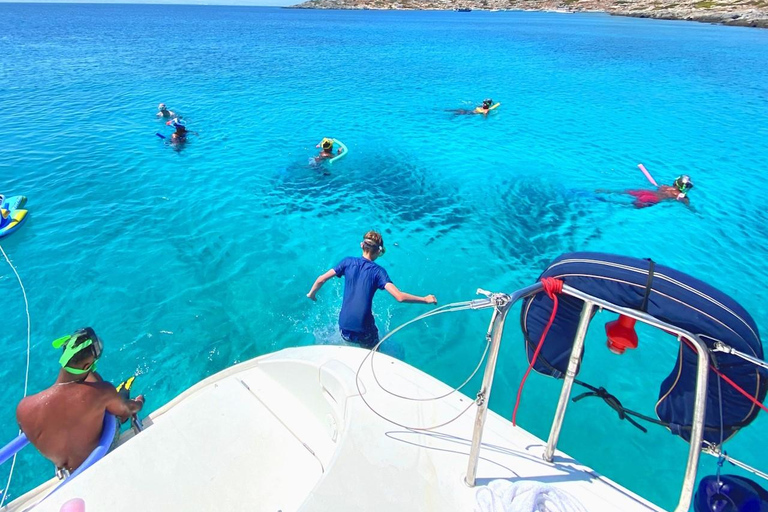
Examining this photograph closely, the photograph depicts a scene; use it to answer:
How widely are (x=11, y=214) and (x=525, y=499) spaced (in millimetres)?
14092

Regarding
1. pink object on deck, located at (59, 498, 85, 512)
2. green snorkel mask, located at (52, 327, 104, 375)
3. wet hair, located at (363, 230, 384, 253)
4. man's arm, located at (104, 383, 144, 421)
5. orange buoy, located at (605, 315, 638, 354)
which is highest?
orange buoy, located at (605, 315, 638, 354)

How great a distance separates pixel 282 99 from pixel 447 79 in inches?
542

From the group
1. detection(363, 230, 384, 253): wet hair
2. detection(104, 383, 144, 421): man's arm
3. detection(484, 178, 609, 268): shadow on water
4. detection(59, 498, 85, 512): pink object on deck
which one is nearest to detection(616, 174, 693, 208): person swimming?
detection(484, 178, 609, 268): shadow on water

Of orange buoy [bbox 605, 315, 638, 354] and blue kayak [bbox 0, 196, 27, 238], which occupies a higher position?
orange buoy [bbox 605, 315, 638, 354]

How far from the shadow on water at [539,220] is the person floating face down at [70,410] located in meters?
8.69

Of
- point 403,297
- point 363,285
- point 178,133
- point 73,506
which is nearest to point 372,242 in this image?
point 363,285

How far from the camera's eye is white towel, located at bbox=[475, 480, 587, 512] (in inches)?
109

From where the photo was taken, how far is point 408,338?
750 cm

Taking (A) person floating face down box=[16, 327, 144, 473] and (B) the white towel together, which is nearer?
(B) the white towel

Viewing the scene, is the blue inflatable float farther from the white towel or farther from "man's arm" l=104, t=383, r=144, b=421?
the white towel

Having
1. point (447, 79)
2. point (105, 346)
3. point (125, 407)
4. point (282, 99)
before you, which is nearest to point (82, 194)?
point (105, 346)

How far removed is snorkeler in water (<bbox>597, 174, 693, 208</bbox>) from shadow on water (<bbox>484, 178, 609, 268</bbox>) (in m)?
1.28

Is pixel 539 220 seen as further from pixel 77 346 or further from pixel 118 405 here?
pixel 77 346

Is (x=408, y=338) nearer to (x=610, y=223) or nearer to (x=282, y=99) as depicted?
(x=610, y=223)
